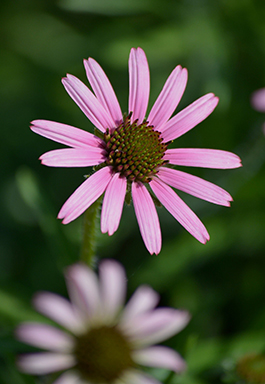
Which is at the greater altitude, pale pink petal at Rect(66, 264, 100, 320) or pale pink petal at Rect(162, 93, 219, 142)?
pale pink petal at Rect(162, 93, 219, 142)

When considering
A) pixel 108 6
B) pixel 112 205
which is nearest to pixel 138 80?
pixel 112 205

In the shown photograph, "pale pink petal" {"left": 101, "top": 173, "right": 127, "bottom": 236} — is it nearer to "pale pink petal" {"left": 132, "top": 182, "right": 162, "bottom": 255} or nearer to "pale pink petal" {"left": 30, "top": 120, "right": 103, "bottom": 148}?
"pale pink petal" {"left": 132, "top": 182, "right": 162, "bottom": 255}

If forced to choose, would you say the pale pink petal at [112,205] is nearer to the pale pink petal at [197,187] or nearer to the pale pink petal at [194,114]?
the pale pink petal at [197,187]

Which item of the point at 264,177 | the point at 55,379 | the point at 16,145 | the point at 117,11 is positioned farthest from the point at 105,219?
the point at 16,145

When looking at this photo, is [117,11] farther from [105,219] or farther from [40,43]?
[105,219]

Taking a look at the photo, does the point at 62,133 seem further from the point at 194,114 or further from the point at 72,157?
the point at 194,114

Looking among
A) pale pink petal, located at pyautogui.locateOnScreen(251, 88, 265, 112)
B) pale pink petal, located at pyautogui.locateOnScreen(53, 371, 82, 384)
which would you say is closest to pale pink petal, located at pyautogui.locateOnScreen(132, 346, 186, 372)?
pale pink petal, located at pyautogui.locateOnScreen(53, 371, 82, 384)
